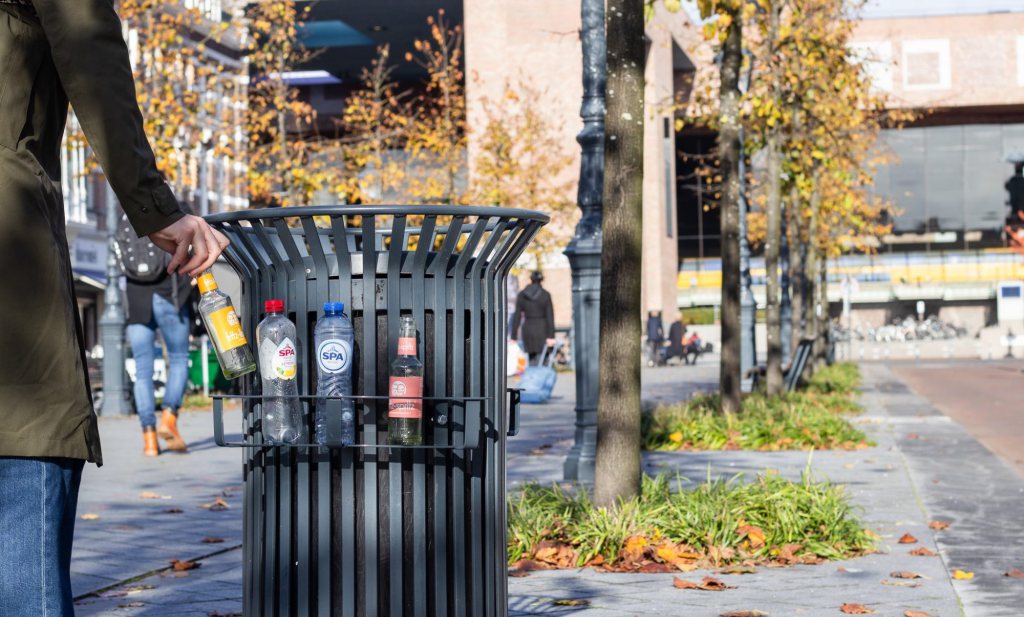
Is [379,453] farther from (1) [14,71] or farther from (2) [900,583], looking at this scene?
(2) [900,583]

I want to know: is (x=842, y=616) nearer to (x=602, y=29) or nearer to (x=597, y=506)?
(x=597, y=506)

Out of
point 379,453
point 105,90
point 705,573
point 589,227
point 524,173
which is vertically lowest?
point 705,573

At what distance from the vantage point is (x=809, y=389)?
70.0 ft

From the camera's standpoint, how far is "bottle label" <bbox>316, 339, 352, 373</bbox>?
3.55 m

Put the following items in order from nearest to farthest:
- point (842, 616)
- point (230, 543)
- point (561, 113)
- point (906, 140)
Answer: point (842, 616), point (230, 543), point (561, 113), point (906, 140)

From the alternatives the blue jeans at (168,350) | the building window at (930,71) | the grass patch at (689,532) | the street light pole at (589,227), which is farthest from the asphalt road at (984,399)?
the building window at (930,71)

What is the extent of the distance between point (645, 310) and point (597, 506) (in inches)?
1833

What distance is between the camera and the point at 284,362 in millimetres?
3543

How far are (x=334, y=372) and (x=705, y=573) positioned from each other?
10.4 feet

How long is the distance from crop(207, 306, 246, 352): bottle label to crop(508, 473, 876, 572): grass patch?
342 cm

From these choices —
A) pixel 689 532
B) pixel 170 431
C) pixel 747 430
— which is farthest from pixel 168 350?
pixel 689 532

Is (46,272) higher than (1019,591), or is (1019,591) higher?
(46,272)

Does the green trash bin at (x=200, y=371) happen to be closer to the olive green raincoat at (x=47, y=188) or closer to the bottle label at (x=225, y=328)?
the bottle label at (x=225, y=328)

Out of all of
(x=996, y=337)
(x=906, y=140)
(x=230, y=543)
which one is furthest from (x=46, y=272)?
(x=906, y=140)
